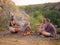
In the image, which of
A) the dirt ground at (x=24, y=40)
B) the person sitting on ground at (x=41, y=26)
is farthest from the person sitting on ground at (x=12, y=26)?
the person sitting on ground at (x=41, y=26)

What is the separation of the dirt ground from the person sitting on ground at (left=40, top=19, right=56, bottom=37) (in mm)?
97

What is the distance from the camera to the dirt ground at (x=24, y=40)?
222 inches

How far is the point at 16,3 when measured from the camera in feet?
19.4

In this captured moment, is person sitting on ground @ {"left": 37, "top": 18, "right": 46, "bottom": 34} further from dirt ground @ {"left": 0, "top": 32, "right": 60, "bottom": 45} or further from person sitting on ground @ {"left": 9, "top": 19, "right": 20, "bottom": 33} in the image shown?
person sitting on ground @ {"left": 9, "top": 19, "right": 20, "bottom": 33}

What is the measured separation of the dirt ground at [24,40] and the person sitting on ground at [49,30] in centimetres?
10

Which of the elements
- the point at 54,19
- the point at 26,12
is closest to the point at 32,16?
the point at 26,12

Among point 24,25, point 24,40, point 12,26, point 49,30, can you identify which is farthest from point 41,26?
point 12,26

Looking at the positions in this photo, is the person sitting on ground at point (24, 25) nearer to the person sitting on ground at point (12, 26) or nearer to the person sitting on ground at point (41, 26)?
the person sitting on ground at point (12, 26)

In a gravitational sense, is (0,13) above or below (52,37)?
above

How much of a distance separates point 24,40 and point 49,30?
2.08ft

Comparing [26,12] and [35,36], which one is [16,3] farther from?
[35,36]

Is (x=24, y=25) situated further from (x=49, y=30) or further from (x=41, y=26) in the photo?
(x=49, y=30)

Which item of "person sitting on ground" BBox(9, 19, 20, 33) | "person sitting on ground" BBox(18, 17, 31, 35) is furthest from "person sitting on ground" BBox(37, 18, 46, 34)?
"person sitting on ground" BBox(9, 19, 20, 33)

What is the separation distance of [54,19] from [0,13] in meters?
1.31
